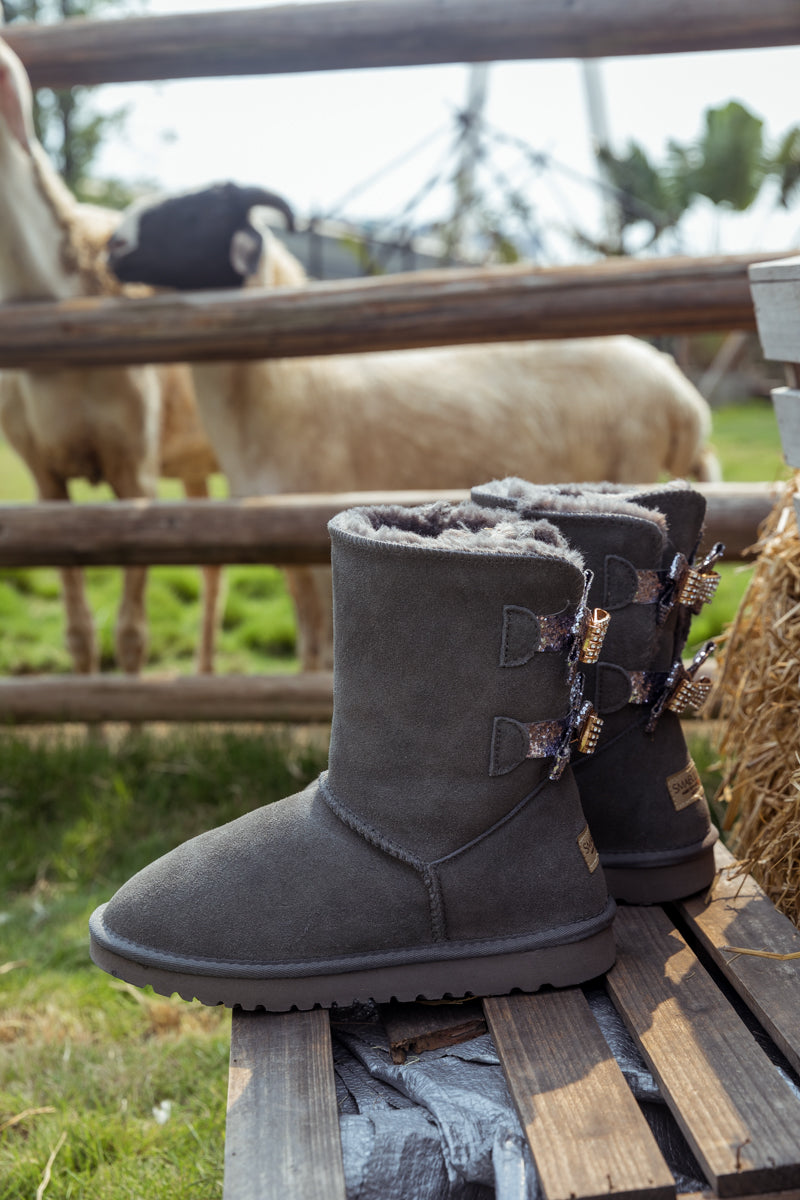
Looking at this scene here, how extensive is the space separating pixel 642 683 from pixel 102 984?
1243 mm

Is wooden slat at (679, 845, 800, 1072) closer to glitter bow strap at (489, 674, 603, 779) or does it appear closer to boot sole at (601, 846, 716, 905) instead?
boot sole at (601, 846, 716, 905)

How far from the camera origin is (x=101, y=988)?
185 cm

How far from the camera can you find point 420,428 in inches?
126

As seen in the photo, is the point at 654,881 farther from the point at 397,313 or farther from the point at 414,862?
the point at 397,313

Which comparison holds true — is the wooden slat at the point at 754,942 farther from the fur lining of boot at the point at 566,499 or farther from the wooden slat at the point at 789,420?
the wooden slat at the point at 789,420

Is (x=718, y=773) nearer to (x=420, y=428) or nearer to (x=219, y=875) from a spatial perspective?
(x=420, y=428)

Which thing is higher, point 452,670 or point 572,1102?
point 452,670

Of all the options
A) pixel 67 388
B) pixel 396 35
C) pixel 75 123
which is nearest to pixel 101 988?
pixel 67 388

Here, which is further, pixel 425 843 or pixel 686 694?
pixel 686 694

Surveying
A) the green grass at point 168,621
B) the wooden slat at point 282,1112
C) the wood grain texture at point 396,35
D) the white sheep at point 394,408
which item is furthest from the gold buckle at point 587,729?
the green grass at point 168,621

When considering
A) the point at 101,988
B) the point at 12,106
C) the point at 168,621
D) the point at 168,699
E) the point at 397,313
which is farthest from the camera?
the point at 168,621

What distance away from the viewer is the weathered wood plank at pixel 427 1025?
3.48ft

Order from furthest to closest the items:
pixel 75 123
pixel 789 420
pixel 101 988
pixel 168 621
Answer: pixel 75 123 → pixel 168 621 → pixel 101 988 → pixel 789 420

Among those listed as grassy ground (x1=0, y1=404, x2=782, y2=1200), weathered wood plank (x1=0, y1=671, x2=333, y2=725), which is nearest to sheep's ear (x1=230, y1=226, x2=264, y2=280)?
weathered wood plank (x1=0, y1=671, x2=333, y2=725)
